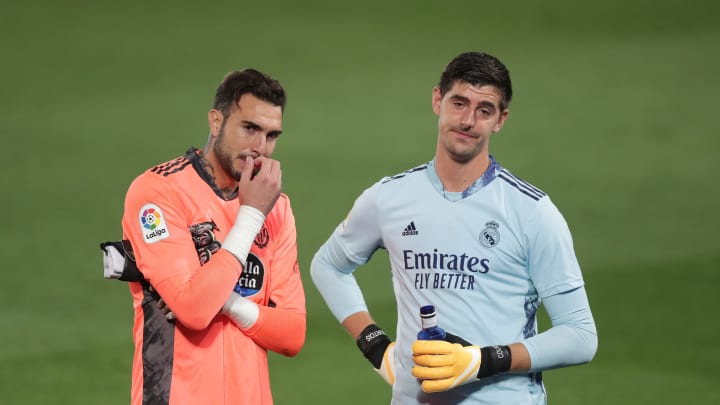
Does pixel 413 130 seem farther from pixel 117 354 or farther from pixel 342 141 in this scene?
pixel 117 354

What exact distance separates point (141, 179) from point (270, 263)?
675 mm

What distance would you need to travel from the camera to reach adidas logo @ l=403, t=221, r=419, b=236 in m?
5.06

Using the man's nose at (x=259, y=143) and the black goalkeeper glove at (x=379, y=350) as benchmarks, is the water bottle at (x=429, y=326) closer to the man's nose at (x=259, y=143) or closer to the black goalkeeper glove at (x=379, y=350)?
the black goalkeeper glove at (x=379, y=350)

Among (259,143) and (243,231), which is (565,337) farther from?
(259,143)

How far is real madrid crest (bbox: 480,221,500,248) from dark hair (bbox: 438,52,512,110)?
528 mm

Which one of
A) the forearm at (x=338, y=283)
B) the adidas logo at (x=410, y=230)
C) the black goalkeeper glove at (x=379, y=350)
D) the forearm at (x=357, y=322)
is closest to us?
the adidas logo at (x=410, y=230)

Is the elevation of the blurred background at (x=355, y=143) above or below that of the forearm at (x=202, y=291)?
above

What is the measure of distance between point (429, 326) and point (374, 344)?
0.69 meters

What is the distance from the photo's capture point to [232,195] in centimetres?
502

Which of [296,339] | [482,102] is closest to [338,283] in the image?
[296,339]

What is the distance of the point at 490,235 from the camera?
4902mm

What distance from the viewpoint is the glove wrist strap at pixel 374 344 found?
17.3 feet

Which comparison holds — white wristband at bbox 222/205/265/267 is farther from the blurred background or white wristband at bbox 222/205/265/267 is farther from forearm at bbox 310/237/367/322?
the blurred background

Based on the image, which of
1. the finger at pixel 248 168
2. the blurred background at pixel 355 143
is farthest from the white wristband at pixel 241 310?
the blurred background at pixel 355 143
